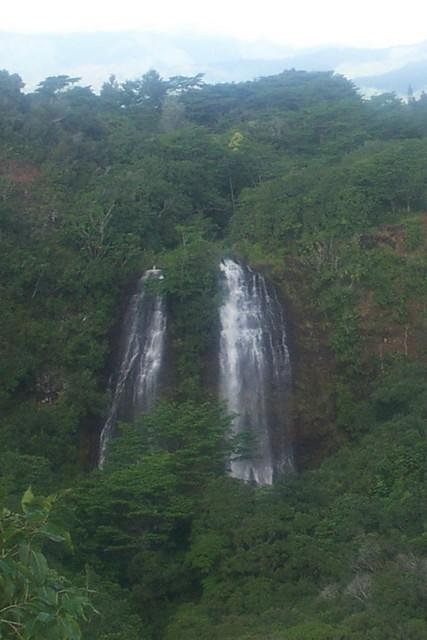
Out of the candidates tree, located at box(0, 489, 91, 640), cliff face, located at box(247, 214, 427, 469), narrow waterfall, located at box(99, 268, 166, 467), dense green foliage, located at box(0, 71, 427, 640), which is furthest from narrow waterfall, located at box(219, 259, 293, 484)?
tree, located at box(0, 489, 91, 640)

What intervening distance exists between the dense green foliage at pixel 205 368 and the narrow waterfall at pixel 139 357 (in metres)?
0.35

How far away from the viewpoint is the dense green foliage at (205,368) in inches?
364

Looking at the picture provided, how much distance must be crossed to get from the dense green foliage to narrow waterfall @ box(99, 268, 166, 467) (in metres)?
0.35

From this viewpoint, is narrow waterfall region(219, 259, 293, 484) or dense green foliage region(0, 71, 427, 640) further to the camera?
narrow waterfall region(219, 259, 293, 484)

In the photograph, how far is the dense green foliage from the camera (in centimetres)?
925

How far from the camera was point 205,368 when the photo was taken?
18656mm

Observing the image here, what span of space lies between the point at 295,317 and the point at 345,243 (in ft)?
8.59

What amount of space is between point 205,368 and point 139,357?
1.64 meters

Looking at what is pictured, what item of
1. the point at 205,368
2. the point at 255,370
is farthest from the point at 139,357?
the point at 255,370

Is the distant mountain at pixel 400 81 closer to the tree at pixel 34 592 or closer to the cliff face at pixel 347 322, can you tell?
the cliff face at pixel 347 322

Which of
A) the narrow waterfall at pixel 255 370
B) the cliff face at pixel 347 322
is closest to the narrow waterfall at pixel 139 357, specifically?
the narrow waterfall at pixel 255 370

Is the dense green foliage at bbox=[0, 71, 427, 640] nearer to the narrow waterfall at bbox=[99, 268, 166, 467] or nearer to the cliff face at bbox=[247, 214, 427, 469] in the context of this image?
the cliff face at bbox=[247, 214, 427, 469]

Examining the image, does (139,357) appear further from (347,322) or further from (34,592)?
(34,592)

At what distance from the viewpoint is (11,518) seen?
2.81 meters
